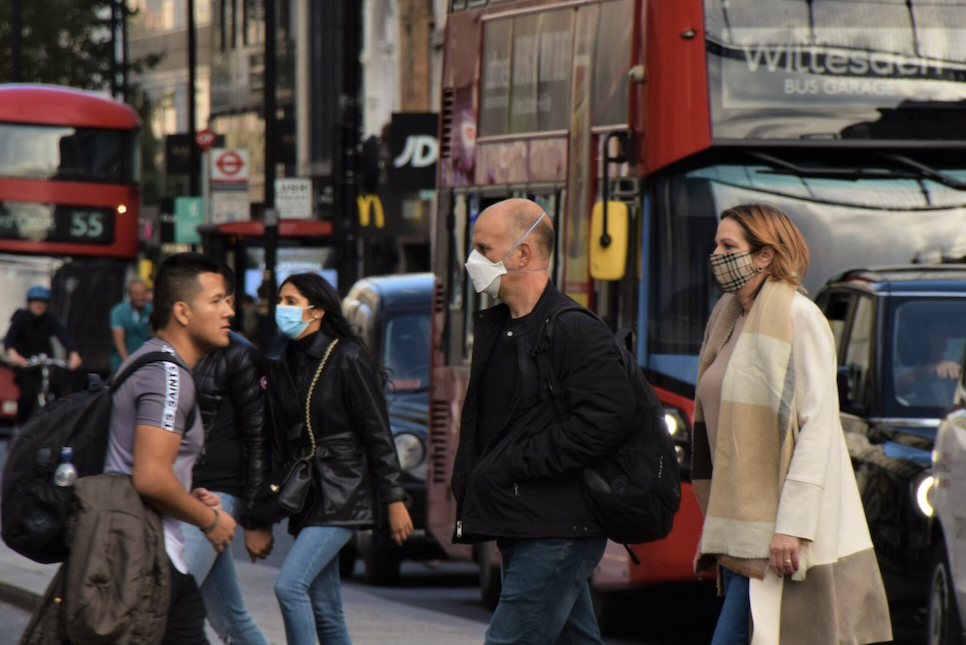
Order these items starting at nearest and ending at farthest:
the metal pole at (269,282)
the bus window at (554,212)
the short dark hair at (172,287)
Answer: the short dark hair at (172,287) < the bus window at (554,212) < the metal pole at (269,282)

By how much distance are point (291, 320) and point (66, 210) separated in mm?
23319

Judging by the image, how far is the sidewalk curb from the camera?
36.4 feet

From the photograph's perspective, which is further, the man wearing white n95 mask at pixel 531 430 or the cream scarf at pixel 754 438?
the cream scarf at pixel 754 438

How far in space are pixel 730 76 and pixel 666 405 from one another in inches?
62.7

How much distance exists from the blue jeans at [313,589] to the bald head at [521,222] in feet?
7.46

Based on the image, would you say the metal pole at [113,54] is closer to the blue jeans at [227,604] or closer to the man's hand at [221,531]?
the blue jeans at [227,604]

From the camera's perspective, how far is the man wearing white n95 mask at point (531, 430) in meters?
5.61

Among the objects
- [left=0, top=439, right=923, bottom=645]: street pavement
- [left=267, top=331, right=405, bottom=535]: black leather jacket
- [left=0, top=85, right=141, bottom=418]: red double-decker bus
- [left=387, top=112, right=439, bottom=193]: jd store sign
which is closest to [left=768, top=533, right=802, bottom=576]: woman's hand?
[left=267, top=331, right=405, bottom=535]: black leather jacket

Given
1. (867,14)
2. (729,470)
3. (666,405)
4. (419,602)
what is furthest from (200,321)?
(419,602)

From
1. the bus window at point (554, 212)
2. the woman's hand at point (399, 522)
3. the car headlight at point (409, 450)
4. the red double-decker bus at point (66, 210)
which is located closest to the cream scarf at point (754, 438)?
the woman's hand at point (399, 522)

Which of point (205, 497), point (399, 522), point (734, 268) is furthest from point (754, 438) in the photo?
point (399, 522)

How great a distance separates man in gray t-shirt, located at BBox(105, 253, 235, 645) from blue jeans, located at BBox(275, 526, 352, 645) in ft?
5.40

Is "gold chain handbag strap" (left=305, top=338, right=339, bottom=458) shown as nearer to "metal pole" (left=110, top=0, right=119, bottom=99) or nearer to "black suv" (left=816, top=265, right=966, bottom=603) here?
"black suv" (left=816, top=265, right=966, bottom=603)

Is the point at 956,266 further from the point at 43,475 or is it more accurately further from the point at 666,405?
the point at 43,475
